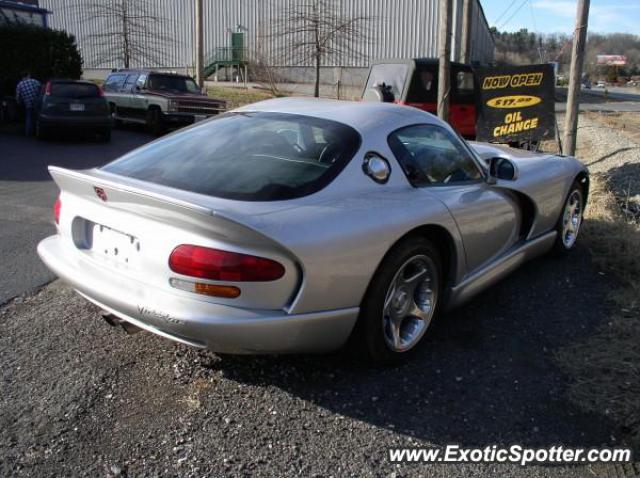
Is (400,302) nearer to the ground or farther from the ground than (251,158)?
nearer to the ground

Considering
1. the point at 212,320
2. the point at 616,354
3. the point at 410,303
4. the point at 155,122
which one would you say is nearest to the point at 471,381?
the point at 410,303

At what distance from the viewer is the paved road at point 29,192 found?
4.98 meters

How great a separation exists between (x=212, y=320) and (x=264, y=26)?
37.6m

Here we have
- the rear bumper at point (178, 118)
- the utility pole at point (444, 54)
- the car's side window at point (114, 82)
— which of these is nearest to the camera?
the utility pole at point (444, 54)

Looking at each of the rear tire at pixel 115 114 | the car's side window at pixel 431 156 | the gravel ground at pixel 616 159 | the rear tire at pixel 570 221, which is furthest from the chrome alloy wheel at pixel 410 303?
the rear tire at pixel 115 114

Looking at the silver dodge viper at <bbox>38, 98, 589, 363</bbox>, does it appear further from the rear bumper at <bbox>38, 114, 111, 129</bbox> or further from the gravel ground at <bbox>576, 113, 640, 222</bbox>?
the rear bumper at <bbox>38, 114, 111, 129</bbox>

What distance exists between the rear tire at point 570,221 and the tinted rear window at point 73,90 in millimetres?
11770

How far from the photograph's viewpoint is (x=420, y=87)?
12.2 metres

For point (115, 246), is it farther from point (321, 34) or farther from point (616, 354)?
point (321, 34)

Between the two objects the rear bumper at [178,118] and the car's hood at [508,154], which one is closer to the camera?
the car's hood at [508,154]

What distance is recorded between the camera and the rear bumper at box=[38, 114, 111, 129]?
534 inches

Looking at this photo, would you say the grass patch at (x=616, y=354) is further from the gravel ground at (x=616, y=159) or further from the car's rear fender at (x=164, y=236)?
the gravel ground at (x=616, y=159)

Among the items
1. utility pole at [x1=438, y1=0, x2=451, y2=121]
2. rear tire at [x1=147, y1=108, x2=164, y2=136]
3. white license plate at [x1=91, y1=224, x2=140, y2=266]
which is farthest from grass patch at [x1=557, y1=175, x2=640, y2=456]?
rear tire at [x1=147, y1=108, x2=164, y2=136]

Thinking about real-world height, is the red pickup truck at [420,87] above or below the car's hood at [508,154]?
above
